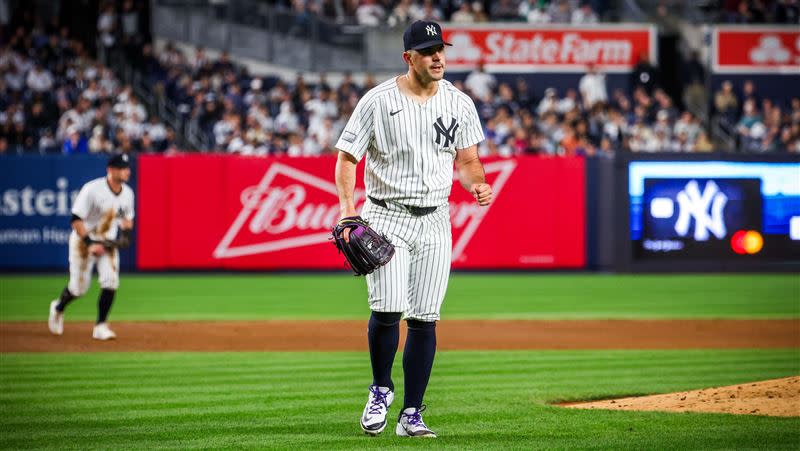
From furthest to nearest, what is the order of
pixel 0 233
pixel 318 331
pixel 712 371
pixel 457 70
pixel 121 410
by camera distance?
pixel 457 70 → pixel 0 233 → pixel 318 331 → pixel 712 371 → pixel 121 410

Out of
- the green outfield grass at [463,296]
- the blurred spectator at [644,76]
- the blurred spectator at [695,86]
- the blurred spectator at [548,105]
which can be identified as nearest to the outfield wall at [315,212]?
the green outfield grass at [463,296]

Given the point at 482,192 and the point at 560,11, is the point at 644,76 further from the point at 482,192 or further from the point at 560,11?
the point at 482,192

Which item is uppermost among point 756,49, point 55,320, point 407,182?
point 756,49

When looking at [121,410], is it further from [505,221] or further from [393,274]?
[505,221]

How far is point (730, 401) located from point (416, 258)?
2.62 meters

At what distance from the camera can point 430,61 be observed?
6703mm

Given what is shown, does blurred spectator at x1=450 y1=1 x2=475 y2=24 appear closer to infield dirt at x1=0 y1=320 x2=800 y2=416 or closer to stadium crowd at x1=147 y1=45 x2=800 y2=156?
stadium crowd at x1=147 y1=45 x2=800 y2=156

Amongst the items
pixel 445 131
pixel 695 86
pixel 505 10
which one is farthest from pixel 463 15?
pixel 445 131

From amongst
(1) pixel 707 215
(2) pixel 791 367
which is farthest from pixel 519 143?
(2) pixel 791 367

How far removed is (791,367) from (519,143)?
1438 cm

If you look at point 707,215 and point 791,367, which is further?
point 707,215

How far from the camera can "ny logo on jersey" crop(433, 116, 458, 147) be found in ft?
22.4

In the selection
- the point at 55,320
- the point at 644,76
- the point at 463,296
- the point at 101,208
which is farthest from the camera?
the point at 644,76

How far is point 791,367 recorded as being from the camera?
10602 millimetres
